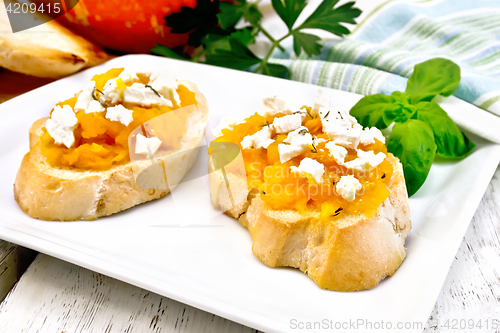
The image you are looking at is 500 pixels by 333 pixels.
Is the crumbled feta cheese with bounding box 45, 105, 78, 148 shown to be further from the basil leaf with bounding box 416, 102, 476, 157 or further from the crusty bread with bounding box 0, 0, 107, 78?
the basil leaf with bounding box 416, 102, 476, 157

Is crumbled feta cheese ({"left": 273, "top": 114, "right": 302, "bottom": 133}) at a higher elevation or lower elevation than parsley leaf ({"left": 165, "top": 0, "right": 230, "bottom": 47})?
higher

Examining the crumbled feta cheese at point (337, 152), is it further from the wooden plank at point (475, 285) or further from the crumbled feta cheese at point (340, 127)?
the wooden plank at point (475, 285)

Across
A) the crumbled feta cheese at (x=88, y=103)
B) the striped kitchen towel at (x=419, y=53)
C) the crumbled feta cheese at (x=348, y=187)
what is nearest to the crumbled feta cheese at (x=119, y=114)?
the crumbled feta cheese at (x=88, y=103)

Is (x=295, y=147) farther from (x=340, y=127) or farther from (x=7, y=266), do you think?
(x=7, y=266)

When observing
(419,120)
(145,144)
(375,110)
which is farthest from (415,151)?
(145,144)

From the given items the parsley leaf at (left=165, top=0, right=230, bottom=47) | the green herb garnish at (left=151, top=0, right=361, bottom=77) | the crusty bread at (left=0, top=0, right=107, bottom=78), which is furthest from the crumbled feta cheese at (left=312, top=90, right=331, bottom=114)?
the crusty bread at (left=0, top=0, right=107, bottom=78)

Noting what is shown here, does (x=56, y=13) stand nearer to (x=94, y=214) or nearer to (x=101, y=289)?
(x=94, y=214)
